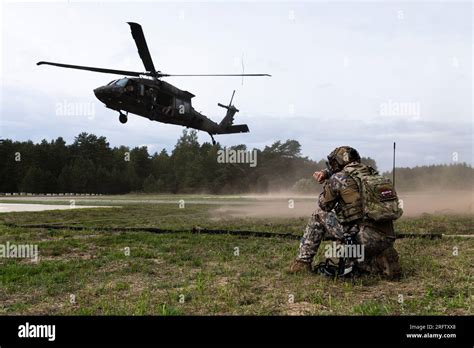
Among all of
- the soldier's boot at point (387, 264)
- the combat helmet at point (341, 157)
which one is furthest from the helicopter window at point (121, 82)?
the soldier's boot at point (387, 264)

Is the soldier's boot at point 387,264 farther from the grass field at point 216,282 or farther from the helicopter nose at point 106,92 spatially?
the helicopter nose at point 106,92

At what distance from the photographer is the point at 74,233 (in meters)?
13.3

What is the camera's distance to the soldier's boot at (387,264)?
6578 mm

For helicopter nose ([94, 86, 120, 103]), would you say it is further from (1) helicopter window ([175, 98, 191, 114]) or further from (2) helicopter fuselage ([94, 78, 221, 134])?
A: (1) helicopter window ([175, 98, 191, 114])

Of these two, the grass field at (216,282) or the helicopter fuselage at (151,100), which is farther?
the helicopter fuselage at (151,100)

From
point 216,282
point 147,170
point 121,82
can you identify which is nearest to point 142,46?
point 121,82

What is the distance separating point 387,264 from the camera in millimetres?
6586

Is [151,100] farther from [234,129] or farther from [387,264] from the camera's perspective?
[387,264]

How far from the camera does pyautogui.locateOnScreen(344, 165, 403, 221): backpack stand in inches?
250

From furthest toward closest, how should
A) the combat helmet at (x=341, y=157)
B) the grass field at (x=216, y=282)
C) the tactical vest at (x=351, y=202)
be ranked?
the combat helmet at (x=341, y=157) → the tactical vest at (x=351, y=202) → the grass field at (x=216, y=282)

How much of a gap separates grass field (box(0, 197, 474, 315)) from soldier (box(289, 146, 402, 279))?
1.10 ft
